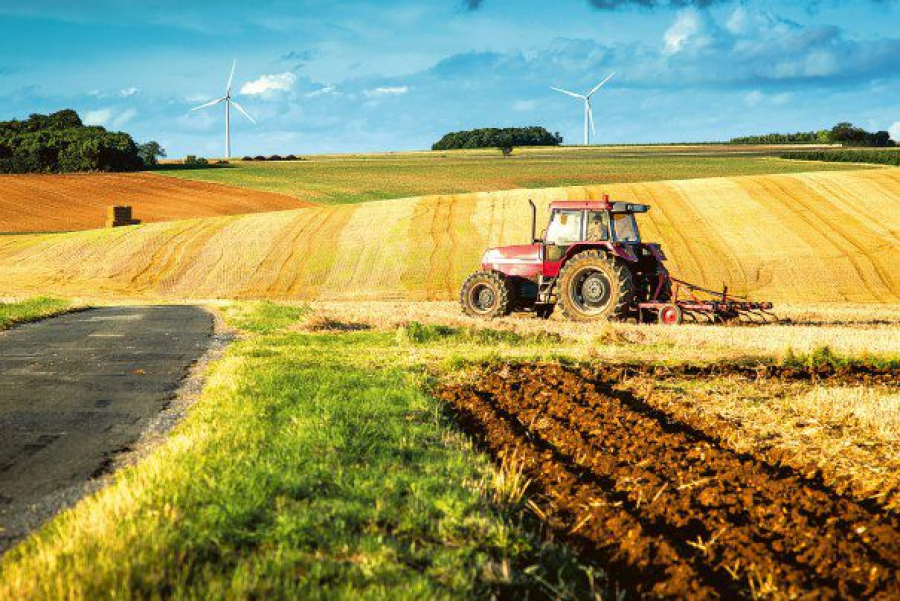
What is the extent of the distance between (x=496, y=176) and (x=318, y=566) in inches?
2868

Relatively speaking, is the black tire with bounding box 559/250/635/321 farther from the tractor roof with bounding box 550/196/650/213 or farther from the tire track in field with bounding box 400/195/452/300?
the tire track in field with bounding box 400/195/452/300

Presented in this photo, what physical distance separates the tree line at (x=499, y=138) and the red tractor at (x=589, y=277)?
12297 cm

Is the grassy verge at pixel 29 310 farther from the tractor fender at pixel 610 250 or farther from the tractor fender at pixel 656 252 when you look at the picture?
the tractor fender at pixel 656 252

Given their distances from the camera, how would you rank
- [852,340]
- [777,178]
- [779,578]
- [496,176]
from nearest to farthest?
[779,578], [852,340], [777,178], [496,176]

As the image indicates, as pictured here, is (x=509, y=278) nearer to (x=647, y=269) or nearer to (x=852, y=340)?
(x=647, y=269)

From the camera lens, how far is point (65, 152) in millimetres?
80062

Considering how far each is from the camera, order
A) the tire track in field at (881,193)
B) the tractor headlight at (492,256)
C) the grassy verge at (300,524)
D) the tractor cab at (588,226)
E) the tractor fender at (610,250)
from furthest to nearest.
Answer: the tire track in field at (881,193)
the tractor headlight at (492,256)
the tractor cab at (588,226)
the tractor fender at (610,250)
the grassy verge at (300,524)

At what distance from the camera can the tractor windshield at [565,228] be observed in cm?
1975

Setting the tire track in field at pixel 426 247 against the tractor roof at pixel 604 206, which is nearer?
the tractor roof at pixel 604 206

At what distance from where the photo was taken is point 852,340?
15578 millimetres

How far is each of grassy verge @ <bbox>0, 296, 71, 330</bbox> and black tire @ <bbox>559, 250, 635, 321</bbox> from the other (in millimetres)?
11527

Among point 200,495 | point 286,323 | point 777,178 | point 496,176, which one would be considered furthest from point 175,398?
point 496,176

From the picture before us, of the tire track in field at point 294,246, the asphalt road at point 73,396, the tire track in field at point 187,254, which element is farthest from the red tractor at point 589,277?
the tire track in field at point 187,254

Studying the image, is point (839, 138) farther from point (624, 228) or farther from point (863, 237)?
point (624, 228)
